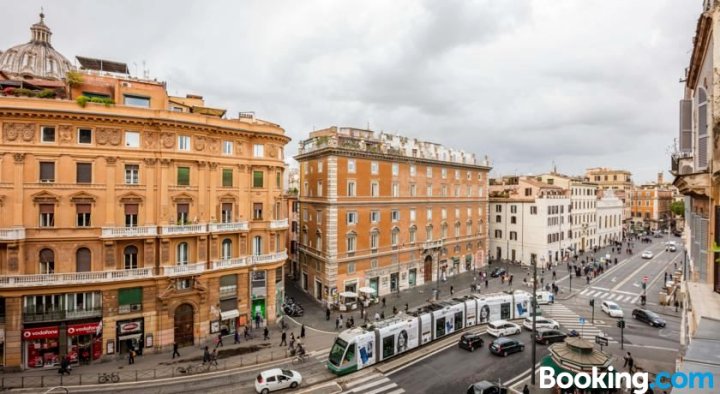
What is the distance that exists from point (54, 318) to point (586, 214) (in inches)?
3644

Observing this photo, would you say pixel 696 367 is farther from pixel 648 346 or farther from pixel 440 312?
pixel 648 346

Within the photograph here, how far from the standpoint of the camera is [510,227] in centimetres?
7200

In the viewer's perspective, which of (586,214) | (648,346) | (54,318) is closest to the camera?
(54,318)

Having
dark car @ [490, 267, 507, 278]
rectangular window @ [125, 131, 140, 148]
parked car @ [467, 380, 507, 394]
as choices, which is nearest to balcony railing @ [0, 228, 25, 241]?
rectangular window @ [125, 131, 140, 148]

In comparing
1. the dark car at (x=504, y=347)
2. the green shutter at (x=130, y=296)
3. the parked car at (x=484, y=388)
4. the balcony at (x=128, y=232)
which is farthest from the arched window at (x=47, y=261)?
the dark car at (x=504, y=347)

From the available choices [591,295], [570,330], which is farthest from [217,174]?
[591,295]

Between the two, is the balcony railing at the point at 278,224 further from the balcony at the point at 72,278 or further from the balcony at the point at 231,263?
the balcony at the point at 72,278

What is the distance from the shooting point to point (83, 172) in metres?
29.9

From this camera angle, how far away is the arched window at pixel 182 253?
33.2 meters

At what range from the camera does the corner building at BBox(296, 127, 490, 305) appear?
150 feet

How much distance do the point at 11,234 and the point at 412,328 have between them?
31.3 meters

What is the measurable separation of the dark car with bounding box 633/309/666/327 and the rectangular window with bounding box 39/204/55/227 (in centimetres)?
5523

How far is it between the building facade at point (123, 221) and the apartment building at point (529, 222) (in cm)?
5001

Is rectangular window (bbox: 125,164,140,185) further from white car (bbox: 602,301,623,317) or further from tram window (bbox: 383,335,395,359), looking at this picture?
white car (bbox: 602,301,623,317)
